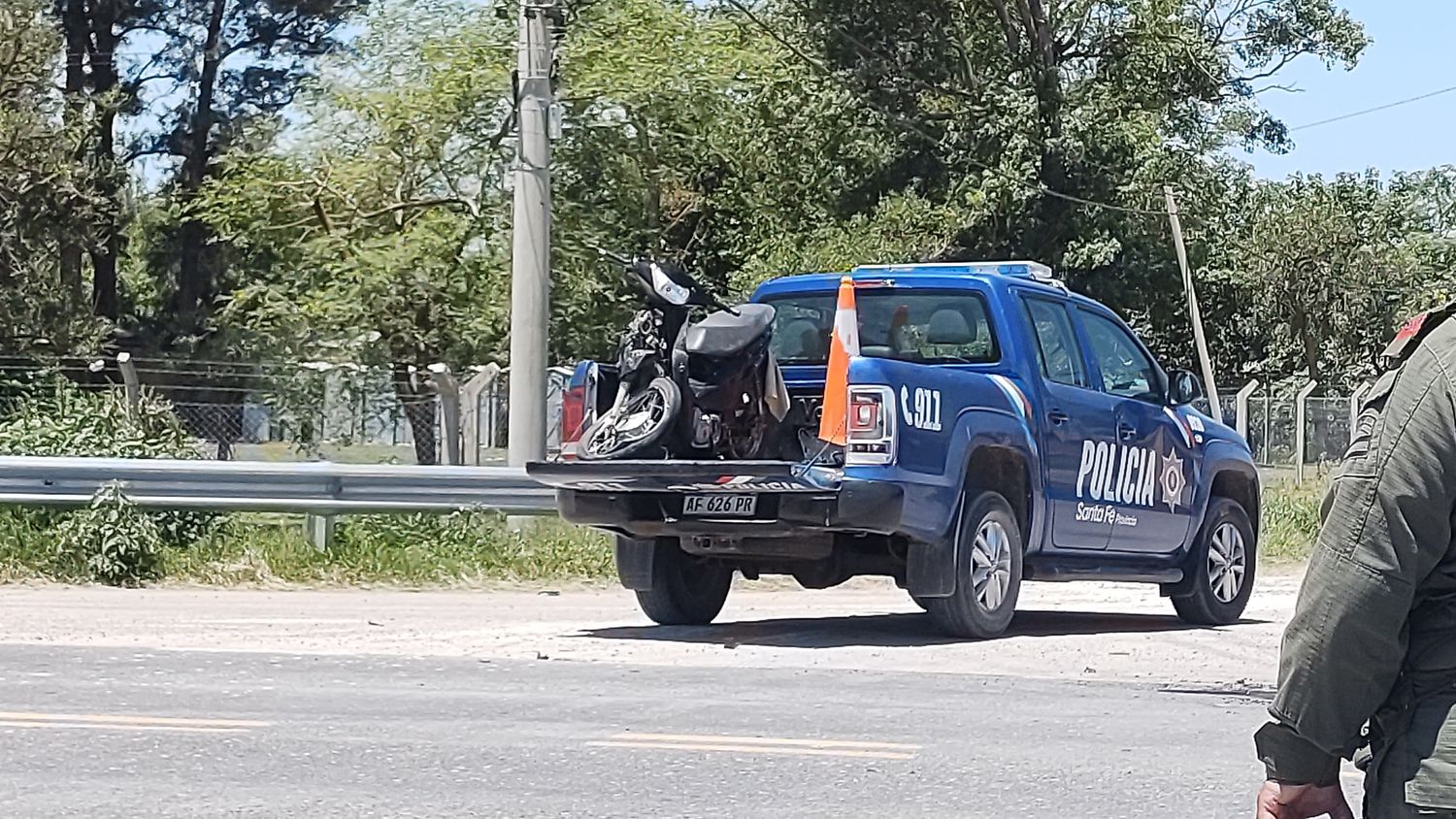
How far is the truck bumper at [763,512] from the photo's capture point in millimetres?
9820

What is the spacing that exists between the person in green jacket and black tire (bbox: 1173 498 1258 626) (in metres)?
9.62

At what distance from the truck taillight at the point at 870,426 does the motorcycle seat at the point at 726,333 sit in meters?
0.68

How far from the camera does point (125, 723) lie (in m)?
7.62

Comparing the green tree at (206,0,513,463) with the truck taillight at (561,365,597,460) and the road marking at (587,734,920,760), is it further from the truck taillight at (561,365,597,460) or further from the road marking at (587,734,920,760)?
the road marking at (587,734,920,760)

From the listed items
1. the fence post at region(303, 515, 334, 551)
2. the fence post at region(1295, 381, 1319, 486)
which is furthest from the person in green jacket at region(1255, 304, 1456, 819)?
the fence post at region(1295, 381, 1319, 486)

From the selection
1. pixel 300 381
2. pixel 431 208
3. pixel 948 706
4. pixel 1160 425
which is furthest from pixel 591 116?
pixel 948 706

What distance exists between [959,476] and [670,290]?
1.77 m

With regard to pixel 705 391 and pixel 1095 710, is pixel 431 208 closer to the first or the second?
pixel 705 391

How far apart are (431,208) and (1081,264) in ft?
39.8

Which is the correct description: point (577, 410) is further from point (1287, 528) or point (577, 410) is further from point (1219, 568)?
point (1287, 528)

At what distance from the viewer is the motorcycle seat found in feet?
33.3

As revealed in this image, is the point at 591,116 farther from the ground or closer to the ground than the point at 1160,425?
farther from the ground

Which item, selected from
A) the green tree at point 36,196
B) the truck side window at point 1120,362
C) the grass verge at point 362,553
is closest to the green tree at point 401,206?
the green tree at point 36,196

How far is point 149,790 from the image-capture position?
637cm
